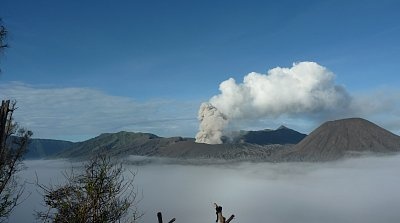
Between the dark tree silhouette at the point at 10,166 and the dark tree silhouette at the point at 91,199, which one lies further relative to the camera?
the dark tree silhouette at the point at 10,166

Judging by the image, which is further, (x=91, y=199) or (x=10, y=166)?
(x=10, y=166)

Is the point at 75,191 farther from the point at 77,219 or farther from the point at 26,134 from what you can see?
the point at 26,134

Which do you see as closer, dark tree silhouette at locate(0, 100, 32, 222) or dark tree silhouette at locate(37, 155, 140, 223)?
dark tree silhouette at locate(37, 155, 140, 223)

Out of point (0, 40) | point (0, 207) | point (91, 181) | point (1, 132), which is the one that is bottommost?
point (0, 207)

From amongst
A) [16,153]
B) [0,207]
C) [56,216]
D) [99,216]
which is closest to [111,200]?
[99,216]

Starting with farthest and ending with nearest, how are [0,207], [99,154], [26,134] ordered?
[26,134]
[0,207]
[99,154]

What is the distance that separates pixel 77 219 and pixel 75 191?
118 cm

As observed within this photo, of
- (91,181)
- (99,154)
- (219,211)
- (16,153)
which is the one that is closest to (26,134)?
(16,153)

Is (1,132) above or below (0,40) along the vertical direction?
below

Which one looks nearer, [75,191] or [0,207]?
[75,191]

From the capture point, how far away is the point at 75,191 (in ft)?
50.8

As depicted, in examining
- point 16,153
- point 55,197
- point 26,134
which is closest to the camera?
point 55,197

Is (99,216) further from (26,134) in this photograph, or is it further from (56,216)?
(26,134)

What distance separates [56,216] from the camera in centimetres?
1517
